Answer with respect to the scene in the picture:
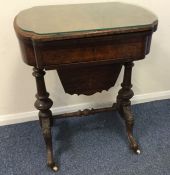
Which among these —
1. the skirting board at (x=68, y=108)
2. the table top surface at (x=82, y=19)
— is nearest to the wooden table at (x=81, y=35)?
the table top surface at (x=82, y=19)

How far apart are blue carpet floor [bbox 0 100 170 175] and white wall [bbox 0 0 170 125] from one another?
0.15 meters

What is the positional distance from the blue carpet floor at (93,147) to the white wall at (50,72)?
15 cm

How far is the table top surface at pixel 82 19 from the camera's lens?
1.07 metres

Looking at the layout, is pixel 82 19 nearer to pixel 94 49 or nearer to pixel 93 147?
pixel 94 49

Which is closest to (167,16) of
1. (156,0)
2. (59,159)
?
(156,0)

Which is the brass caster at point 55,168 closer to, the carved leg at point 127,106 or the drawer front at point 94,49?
the carved leg at point 127,106

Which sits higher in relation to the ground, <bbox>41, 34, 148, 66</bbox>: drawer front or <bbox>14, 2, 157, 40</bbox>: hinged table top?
<bbox>14, 2, 157, 40</bbox>: hinged table top

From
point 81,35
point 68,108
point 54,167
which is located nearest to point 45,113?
point 54,167

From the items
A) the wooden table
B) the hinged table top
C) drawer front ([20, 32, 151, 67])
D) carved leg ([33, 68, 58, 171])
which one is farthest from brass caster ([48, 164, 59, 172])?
the hinged table top

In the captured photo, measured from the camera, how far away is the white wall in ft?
4.88

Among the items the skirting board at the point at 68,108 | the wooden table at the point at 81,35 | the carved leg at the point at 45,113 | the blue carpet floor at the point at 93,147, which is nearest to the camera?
the wooden table at the point at 81,35

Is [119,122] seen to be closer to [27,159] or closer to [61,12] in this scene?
[27,159]

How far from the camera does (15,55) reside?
5.16 feet

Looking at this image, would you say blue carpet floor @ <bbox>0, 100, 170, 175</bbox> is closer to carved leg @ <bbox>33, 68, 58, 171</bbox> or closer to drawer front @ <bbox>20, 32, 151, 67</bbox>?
carved leg @ <bbox>33, 68, 58, 171</bbox>
